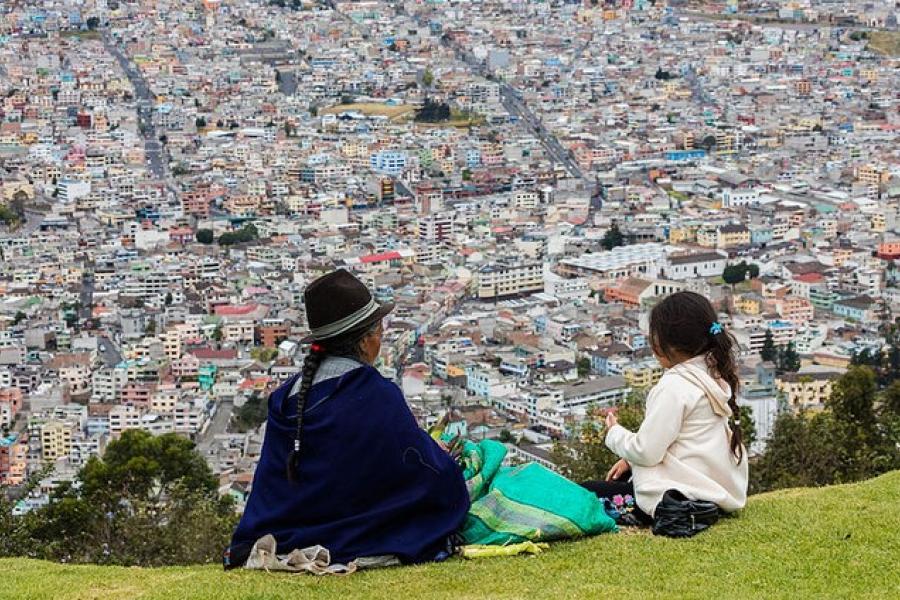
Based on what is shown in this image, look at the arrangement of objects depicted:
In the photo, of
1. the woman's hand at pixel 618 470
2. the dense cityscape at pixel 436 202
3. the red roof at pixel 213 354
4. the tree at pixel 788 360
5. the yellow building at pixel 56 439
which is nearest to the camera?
the woman's hand at pixel 618 470

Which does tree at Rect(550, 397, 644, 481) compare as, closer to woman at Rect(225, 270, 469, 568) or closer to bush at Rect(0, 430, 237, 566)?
bush at Rect(0, 430, 237, 566)

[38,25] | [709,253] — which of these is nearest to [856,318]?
[709,253]

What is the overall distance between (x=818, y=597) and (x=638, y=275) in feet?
73.8

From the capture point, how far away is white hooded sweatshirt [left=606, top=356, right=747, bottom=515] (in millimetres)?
3475

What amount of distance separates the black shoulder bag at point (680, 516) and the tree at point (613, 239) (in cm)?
2434

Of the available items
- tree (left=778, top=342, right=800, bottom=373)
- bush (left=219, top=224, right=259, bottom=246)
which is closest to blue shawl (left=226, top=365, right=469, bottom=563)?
tree (left=778, top=342, right=800, bottom=373)

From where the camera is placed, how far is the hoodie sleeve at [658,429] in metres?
3.47

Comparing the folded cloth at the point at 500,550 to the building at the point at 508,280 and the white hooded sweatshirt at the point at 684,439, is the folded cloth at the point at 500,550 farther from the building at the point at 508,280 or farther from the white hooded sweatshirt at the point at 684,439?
the building at the point at 508,280

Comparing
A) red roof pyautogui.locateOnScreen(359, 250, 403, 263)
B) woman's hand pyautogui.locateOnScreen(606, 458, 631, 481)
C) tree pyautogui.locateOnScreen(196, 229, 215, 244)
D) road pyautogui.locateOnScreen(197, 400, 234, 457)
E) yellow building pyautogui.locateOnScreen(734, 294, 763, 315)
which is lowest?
tree pyautogui.locateOnScreen(196, 229, 215, 244)

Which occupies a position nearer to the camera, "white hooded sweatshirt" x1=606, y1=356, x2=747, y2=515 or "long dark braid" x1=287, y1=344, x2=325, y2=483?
"long dark braid" x1=287, y1=344, x2=325, y2=483

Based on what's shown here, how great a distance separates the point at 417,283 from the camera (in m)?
25.1

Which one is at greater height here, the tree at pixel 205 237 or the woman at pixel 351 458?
the woman at pixel 351 458

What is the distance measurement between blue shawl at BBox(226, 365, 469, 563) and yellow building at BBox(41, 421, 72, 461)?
47.4 ft

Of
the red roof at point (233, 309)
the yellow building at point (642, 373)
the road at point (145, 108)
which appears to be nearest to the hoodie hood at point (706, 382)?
the yellow building at point (642, 373)
